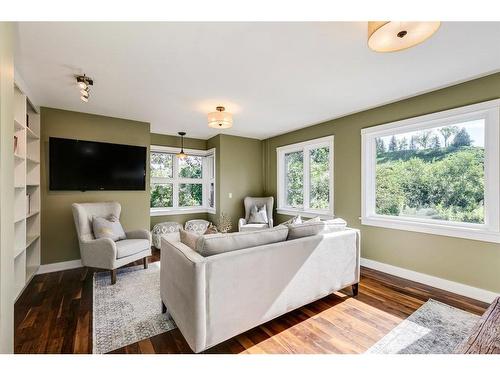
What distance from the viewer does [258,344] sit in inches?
69.4

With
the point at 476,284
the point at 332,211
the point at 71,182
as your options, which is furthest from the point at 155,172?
the point at 476,284

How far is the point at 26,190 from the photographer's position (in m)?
3.04

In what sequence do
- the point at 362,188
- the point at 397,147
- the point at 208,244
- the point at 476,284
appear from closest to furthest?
1. the point at 208,244
2. the point at 476,284
3. the point at 397,147
4. the point at 362,188

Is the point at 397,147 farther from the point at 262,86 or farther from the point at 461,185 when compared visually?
the point at 262,86

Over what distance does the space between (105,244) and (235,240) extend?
79.3 inches

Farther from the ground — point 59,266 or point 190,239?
point 190,239

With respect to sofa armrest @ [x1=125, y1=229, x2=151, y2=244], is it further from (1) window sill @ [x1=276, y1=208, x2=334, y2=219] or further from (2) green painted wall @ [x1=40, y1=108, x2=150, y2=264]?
(1) window sill @ [x1=276, y1=208, x2=334, y2=219]


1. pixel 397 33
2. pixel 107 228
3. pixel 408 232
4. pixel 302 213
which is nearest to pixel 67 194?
pixel 107 228

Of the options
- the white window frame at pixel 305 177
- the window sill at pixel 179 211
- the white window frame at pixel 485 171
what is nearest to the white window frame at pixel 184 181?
the window sill at pixel 179 211

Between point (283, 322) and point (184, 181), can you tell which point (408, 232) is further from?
point (184, 181)

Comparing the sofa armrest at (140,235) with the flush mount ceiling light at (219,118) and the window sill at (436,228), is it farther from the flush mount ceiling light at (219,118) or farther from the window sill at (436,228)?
the window sill at (436,228)

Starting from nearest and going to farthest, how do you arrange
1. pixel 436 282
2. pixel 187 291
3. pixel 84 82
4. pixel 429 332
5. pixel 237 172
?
pixel 187 291 → pixel 429 332 → pixel 84 82 → pixel 436 282 → pixel 237 172

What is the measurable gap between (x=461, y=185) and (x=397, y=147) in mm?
907

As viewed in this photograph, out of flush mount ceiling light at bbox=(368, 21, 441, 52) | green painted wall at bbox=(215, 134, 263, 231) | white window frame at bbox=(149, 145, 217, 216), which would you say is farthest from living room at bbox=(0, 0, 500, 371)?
white window frame at bbox=(149, 145, 217, 216)
